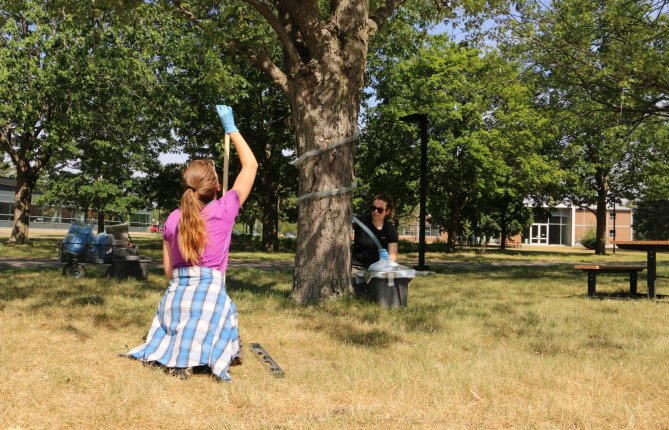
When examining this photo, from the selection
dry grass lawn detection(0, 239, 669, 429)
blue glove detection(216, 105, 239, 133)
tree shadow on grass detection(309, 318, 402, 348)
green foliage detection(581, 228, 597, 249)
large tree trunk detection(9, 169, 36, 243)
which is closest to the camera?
dry grass lawn detection(0, 239, 669, 429)

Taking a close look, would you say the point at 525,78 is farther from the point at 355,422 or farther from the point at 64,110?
the point at 64,110

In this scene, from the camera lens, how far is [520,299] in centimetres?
887

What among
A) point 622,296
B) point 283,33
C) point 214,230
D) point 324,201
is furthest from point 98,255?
point 622,296

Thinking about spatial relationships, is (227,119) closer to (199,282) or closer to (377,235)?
(199,282)

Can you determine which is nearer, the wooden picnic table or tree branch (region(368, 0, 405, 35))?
tree branch (region(368, 0, 405, 35))

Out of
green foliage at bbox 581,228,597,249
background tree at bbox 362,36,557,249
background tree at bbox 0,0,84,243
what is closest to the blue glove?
background tree at bbox 0,0,84,243

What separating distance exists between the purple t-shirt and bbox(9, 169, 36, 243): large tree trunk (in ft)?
75.3

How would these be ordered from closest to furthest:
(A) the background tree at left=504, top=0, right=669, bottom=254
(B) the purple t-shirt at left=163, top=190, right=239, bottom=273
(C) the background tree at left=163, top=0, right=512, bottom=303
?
(B) the purple t-shirt at left=163, top=190, right=239, bottom=273, (C) the background tree at left=163, top=0, right=512, bottom=303, (A) the background tree at left=504, top=0, right=669, bottom=254

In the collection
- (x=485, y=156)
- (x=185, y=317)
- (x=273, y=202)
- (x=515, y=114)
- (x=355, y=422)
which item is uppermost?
(x=515, y=114)

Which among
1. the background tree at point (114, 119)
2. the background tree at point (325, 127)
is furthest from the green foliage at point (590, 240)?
the background tree at point (325, 127)

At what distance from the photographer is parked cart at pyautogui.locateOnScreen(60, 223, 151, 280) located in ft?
33.1

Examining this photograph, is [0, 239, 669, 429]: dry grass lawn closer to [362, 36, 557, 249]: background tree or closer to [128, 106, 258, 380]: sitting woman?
[128, 106, 258, 380]: sitting woman

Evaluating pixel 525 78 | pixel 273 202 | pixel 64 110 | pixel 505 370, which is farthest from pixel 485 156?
pixel 505 370

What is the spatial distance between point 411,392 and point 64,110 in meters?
22.7
